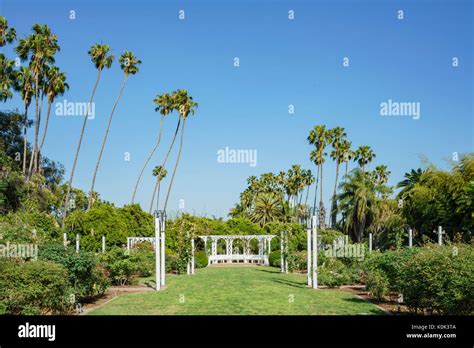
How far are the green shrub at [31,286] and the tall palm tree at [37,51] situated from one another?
2384 centimetres

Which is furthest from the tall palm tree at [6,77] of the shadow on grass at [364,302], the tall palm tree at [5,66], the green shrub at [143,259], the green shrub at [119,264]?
the shadow on grass at [364,302]

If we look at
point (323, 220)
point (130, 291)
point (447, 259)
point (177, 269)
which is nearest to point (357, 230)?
point (323, 220)

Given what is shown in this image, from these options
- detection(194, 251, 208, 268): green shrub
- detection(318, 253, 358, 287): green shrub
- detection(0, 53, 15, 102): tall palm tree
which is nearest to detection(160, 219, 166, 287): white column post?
detection(318, 253, 358, 287): green shrub

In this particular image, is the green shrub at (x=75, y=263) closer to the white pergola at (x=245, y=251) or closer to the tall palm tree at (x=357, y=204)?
the white pergola at (x=245, y=251)

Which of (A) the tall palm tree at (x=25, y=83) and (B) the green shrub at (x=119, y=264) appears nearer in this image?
(B) the green shrub at (x=119, y=264)

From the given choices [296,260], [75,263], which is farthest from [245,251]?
[75,263]

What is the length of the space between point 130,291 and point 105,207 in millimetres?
13895

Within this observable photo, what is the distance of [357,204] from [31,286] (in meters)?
33.2

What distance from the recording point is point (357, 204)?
1575 inches

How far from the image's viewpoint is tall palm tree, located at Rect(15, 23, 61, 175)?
1282 inches

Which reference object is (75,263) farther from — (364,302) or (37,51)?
(37,51)

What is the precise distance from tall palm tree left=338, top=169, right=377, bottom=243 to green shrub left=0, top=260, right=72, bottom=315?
1247 inches

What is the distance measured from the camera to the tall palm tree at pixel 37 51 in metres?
32.6
